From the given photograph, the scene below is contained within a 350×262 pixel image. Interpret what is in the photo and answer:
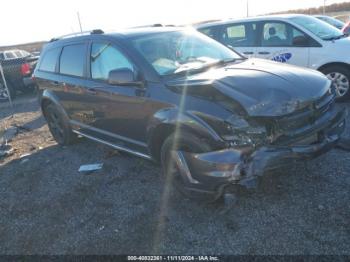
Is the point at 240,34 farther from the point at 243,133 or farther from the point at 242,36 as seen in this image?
the point at 243,133

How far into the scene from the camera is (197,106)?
334 cm

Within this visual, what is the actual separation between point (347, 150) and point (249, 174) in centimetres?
209

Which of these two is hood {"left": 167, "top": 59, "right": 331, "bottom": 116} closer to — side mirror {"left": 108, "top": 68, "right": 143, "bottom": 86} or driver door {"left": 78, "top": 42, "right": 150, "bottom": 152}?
side mirror {"left": 108, "top": 68, "right": 143, "bottom": 86}

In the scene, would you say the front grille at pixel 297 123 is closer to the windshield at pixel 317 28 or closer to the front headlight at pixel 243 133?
the front headlight at pixel 243 133

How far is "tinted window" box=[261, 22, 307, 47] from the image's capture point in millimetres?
6762

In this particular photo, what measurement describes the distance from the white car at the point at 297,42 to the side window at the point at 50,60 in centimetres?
308

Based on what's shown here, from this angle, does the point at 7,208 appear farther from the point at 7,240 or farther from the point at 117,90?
the point at 117,90

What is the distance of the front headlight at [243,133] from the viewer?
3.04m

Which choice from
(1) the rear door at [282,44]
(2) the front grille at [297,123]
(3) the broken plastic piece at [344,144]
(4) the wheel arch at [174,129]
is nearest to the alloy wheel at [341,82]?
(1) the rear door at [282,44]

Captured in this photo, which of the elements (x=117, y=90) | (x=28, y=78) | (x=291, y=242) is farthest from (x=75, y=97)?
(x=28, y=78)

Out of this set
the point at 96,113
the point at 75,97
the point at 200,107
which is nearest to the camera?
the point at 200,107

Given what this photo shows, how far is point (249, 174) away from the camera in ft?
10.1

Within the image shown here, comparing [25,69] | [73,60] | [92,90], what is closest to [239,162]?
[92,90]

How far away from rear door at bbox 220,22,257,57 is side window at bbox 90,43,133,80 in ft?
12.3
